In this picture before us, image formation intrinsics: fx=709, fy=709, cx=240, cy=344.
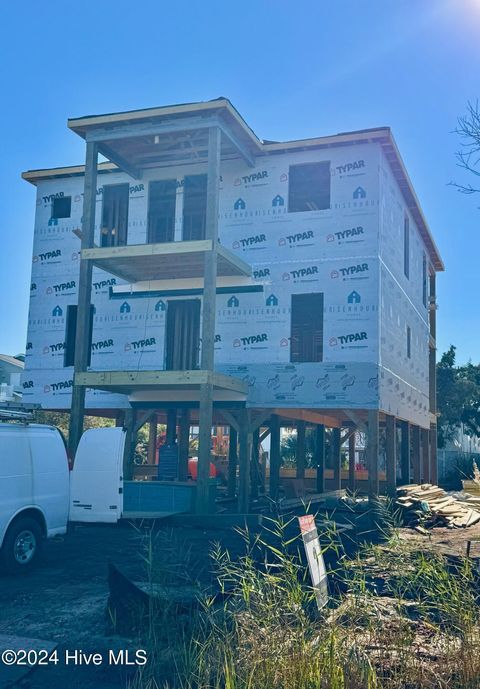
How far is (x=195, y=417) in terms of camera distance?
93.6 feet

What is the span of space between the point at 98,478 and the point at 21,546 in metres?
3.44

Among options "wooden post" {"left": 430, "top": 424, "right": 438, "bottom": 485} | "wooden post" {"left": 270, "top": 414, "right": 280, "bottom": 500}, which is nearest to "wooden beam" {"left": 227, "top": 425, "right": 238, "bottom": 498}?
"wooden post" {"left": 270, "top": 414, "right": 280, "bottom": 500}

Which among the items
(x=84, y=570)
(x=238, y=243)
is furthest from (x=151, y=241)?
(x=84, y=570)

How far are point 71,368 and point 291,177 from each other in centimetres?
914

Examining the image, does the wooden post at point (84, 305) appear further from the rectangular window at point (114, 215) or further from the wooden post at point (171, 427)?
the wooden post at point (171, 427)

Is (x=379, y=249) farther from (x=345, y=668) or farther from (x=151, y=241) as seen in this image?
(x=345, y=668)

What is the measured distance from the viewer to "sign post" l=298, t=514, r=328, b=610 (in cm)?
665

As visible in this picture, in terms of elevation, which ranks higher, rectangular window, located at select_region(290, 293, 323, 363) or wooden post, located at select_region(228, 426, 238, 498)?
rectangular window, located at select_region(290, 293, 323, 363)

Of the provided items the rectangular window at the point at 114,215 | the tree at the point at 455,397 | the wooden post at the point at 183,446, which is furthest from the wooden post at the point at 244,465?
the tree at the point at 455,397

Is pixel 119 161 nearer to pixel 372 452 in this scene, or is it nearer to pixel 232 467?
pixel 232 467

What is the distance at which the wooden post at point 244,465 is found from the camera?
2027cm

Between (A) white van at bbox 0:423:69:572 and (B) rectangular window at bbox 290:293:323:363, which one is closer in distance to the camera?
(A) white van at bbox 0:423:69:572

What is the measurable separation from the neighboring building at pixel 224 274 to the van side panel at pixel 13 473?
7.08 meters

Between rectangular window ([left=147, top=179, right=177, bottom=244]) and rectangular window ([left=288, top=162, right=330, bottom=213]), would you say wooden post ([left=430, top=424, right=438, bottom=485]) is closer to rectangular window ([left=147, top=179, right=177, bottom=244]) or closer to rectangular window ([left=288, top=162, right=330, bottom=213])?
rectangular window ([left=288, top=162, right=330, bottom=213])
